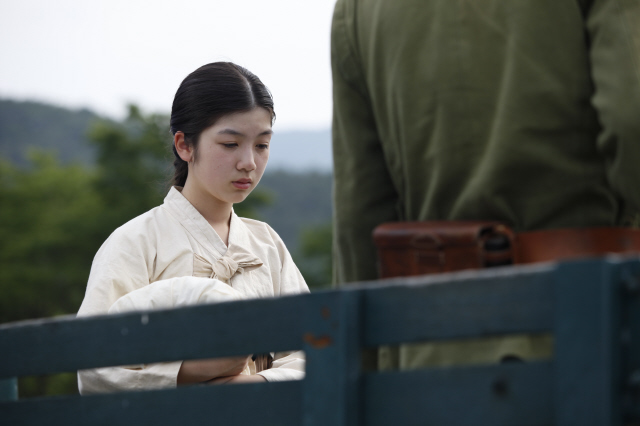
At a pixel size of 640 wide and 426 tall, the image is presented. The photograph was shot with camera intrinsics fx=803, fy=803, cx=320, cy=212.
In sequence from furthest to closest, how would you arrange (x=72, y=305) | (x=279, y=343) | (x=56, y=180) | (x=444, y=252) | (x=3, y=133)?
(x=3, y=133) → (x=56, y=180) → (x=72, y=305) → (x=444, y=252) → (x=279, y=343)

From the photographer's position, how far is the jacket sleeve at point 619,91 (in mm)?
1504

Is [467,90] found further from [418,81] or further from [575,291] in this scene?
[575,291]

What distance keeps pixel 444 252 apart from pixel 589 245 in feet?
0.90

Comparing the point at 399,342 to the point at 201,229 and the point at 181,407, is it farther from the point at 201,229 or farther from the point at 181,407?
the point at 201,229

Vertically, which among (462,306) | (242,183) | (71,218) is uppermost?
(71,218)

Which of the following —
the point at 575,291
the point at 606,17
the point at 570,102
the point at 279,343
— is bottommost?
the point at 279,343

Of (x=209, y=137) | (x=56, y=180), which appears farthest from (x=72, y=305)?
(x=209, y=137)

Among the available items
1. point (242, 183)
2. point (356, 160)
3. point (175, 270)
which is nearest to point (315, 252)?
point (242, 183)

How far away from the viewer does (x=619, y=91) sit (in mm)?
1515

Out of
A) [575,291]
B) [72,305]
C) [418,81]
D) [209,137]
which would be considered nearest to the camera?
[575,291]

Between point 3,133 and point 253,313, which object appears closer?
point 253,313

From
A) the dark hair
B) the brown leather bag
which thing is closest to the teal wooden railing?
the brown leather bag

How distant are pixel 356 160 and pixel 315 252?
158 ft

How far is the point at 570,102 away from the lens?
1615 millimetres
